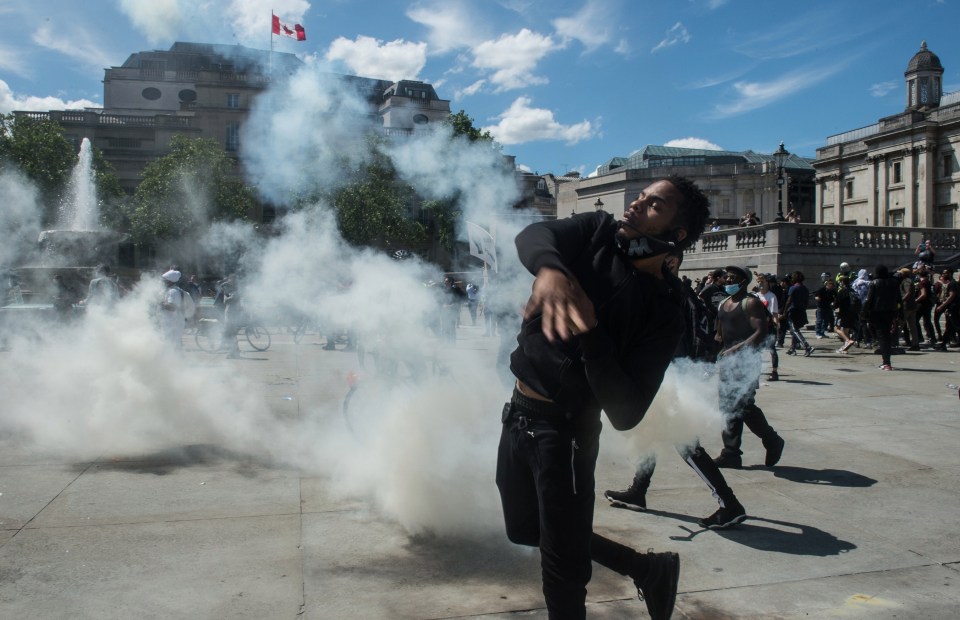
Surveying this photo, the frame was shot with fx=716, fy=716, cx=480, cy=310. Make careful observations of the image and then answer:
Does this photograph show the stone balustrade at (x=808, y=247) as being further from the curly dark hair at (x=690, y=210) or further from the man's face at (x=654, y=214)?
the man's face at (x=654, y=214)

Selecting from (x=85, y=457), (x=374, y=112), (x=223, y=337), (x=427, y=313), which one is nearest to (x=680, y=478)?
(x=427, y=313)

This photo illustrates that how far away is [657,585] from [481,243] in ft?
24.6

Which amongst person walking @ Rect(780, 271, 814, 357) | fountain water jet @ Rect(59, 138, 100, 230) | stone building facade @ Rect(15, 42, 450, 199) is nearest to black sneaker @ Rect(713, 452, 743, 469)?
stone building facade @ Rect(15, 42, 450, 199)

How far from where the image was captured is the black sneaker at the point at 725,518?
14.0 feet

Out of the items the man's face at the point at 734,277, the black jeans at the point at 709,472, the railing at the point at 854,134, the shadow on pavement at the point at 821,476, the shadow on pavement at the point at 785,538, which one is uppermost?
the railing at the point at 854,134

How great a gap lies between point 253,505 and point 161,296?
663 centimetres

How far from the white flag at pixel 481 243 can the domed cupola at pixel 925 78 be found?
69.4 m

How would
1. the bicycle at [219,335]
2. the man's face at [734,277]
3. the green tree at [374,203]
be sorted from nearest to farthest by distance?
1. the man's face at [734,277]
2. the green tree at [374,203]
3. the bicycle at [219,335]

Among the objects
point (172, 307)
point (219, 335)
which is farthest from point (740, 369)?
point (219, 335)

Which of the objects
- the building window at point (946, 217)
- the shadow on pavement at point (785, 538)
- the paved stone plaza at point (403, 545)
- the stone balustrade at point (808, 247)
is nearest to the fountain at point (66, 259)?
the paved stone plaza at point (403, 545)

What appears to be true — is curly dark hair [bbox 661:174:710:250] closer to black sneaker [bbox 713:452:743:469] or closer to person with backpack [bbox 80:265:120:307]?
black sneaker [bbox 713:452:743:469]

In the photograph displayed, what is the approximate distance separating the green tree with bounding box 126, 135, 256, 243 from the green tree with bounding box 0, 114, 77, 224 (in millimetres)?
3743

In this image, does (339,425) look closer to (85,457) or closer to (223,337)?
(85,457)

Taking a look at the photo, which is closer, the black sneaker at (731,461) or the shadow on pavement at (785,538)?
the shadow on pavement at (785,538)
